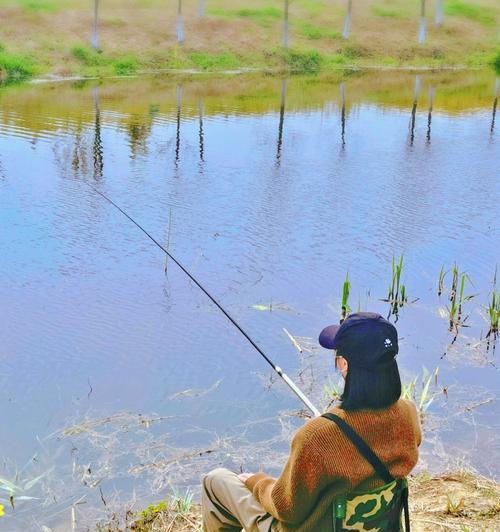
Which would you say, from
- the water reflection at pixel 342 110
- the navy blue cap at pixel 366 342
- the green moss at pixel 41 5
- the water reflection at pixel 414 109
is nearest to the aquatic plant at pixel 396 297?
the navy blue cap at pixel 366 342

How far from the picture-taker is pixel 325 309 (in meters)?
8.87

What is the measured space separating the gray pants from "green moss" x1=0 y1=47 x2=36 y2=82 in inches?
1167

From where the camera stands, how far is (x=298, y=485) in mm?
2961

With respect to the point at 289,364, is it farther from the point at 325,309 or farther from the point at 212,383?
the point at 325,309

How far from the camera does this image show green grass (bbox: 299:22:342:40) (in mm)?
46344

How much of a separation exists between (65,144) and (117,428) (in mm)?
12395

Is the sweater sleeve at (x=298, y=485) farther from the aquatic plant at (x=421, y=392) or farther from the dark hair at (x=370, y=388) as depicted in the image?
the aquatic plant at (x=421, y=392)

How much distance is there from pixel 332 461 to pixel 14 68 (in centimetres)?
3152

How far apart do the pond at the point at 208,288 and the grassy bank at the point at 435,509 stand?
42 centimetres

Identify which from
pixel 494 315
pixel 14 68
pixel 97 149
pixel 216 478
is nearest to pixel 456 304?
pixel 494 315

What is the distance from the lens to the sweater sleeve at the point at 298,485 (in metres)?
2.90

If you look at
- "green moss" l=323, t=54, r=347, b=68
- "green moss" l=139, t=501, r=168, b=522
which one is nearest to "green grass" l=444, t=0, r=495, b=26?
"green moss" l=323, t=54, r=347, b=68

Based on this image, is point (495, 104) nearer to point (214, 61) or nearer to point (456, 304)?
point (214, 61)

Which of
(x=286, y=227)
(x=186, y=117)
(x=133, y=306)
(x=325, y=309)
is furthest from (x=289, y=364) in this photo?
(x=186, y=117)
